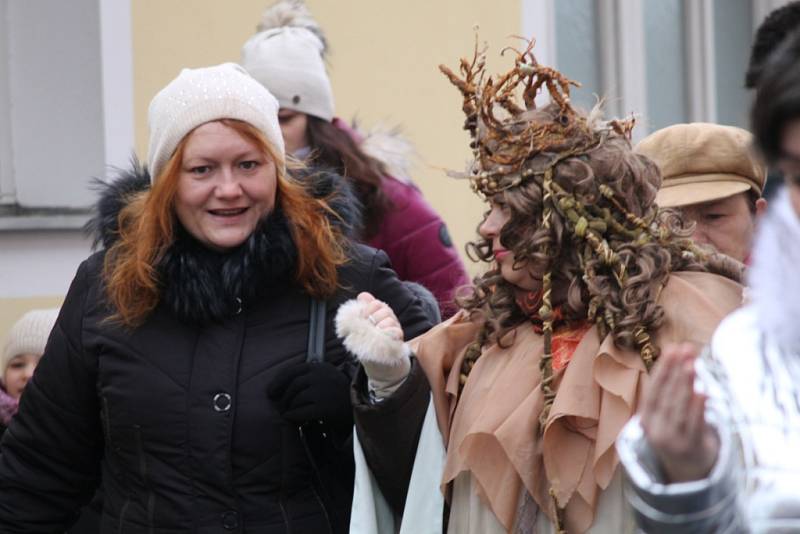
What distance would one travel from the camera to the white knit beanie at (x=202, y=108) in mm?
4082

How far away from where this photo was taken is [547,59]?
8.50 m

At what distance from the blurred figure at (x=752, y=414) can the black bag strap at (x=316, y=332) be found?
166 cm

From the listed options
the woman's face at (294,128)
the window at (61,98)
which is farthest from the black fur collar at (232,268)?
the window at (61,98)

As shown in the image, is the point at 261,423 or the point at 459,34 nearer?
the point at 261,423

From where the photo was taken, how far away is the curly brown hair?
11.4ft

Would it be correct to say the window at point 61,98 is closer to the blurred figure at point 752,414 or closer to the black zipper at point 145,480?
the black zipper at point 145,480

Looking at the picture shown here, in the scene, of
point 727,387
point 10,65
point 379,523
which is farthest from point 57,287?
A: point 727,387

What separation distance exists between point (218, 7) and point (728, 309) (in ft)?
14.0

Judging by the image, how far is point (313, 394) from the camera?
12.5 ft

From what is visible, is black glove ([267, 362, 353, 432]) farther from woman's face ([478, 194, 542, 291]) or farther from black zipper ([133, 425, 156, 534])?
woman's face ([478, 194, 542, 291])

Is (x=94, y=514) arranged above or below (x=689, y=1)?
below

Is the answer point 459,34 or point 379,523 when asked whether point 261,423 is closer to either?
point 379,523

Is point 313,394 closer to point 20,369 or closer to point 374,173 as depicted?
point 374,173

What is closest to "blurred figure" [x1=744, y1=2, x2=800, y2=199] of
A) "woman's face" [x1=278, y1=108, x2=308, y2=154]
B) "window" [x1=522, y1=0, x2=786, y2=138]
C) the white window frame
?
"woman's face" [x1=278, y1=108, x2=308, y2=154]
